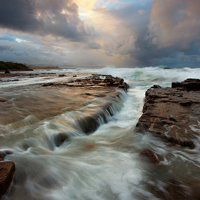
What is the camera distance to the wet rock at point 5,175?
11.0 feet

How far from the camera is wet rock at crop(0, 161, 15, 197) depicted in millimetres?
3348

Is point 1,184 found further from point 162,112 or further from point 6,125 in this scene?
point 162,112

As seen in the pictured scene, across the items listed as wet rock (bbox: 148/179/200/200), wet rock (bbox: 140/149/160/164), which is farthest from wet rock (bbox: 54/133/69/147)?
wet rock (bbox: 148/179/200/200)

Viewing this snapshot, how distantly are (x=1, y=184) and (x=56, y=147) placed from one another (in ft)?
8.45

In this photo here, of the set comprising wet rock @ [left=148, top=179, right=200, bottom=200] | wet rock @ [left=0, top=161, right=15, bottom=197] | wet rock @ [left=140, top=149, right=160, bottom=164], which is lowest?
wet rock @ [left=140, top=149, right=160, bottom=164]

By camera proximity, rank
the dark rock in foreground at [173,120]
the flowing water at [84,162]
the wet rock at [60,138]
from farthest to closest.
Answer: the dark rock in foreground at [173,120] < the wet rock at [60,138] < the flowing water at [84,162]

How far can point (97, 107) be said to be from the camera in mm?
9586

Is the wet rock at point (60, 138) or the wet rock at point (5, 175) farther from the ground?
the wet rock at point (5, 175)

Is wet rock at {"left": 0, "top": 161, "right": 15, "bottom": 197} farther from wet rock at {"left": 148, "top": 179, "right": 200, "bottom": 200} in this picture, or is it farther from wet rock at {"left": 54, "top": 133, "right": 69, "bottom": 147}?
wet rock at {"left": 54, "top": 133, "right": 69, "bottom": 147}

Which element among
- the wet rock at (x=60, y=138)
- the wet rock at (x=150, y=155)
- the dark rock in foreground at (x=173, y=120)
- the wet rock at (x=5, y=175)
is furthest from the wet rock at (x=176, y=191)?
the wet rock at (x=60, y=138)

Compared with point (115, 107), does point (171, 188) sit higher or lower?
higher

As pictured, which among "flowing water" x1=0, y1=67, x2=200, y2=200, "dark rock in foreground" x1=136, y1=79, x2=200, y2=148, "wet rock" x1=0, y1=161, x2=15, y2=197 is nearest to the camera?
"wet rock" x1=0, y1=161, x2=15, y2=197

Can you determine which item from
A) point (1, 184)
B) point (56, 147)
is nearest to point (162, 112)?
point (56, 147)

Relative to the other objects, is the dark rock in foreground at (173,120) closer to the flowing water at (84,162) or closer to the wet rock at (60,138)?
the flowing water at (84,162)
